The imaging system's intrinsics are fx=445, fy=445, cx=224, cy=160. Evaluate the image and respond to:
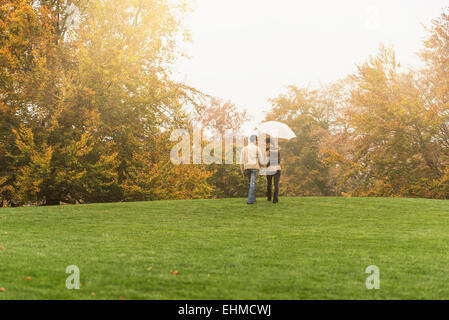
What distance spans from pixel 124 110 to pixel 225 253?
16659 mm

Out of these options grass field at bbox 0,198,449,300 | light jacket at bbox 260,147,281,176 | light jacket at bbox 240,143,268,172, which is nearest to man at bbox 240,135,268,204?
light jacket at bbox 240,143,268,172

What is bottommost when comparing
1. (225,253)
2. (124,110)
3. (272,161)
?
(225,253)

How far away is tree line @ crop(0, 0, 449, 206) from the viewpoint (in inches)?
768

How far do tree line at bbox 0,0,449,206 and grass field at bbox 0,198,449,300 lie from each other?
745 centimetres

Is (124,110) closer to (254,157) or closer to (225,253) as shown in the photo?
(254,157)

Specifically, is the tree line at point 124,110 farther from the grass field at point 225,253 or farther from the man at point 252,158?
the man at point 252,158

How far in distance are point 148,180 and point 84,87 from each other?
5.26m

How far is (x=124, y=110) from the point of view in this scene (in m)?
22.4

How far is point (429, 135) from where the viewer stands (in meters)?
27.7

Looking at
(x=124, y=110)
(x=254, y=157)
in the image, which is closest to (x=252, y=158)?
(x=254, y=157)

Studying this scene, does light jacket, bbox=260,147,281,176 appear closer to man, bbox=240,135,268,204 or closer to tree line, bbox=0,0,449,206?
man, bbox=240,135,268,204

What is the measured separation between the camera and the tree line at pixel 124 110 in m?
19.5

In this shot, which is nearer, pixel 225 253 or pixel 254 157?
pixel 225 253
